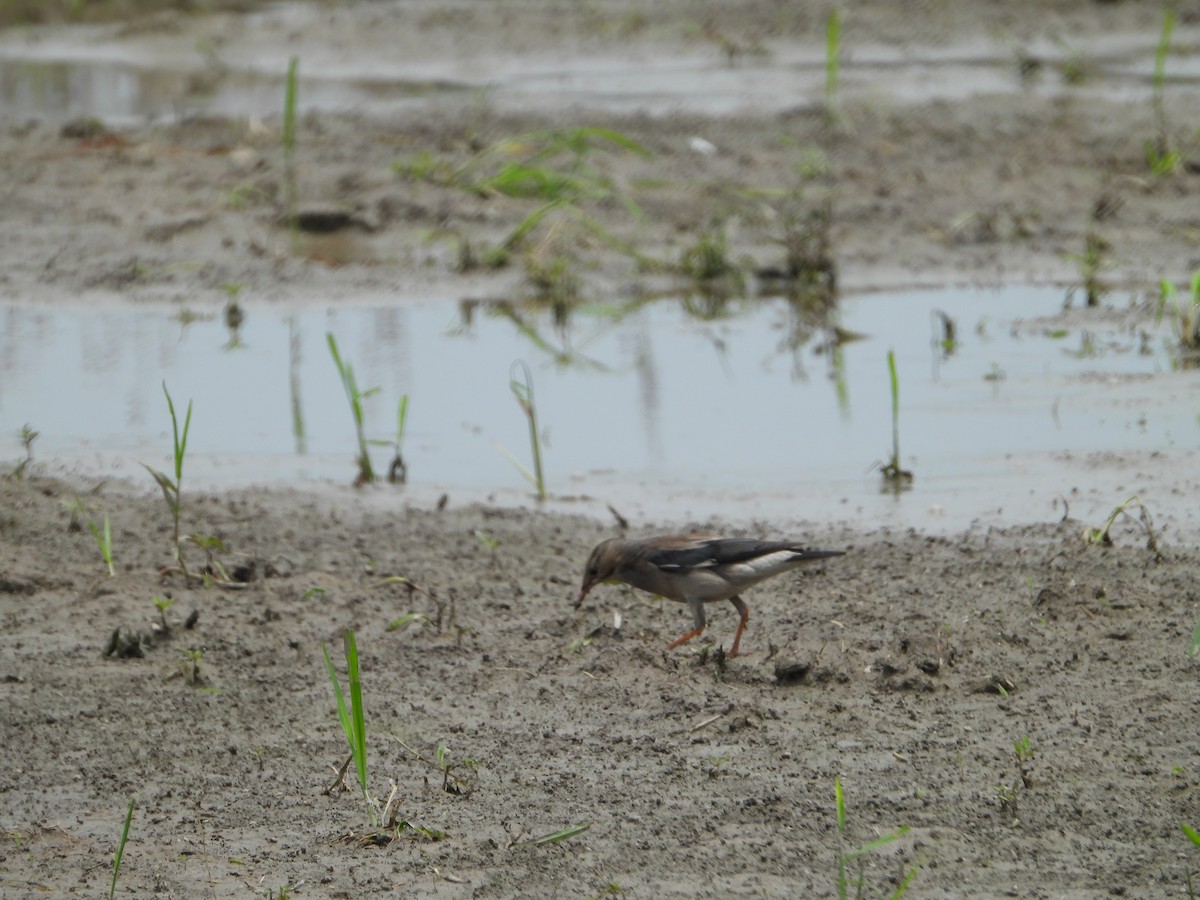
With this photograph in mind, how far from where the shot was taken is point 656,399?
24.6ft

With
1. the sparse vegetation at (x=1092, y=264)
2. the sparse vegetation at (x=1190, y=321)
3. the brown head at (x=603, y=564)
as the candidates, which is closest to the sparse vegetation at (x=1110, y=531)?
the brown head at (x=603, y=564)

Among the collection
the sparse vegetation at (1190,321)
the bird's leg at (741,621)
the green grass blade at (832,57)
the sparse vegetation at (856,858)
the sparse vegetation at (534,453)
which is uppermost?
the green grass blade at (832,57)

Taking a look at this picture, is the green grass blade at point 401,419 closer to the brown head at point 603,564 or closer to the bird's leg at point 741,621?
the brown head at point 603,564

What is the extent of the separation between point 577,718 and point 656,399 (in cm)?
336

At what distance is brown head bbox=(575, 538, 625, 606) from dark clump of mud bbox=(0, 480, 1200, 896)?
11 cm

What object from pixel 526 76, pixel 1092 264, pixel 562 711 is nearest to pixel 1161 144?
pixel 1092 264

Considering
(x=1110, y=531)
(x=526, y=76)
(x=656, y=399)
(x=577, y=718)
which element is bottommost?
(x=577, y=718)

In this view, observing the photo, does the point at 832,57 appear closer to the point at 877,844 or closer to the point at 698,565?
the point at 698,565

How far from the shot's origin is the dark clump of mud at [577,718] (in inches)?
138

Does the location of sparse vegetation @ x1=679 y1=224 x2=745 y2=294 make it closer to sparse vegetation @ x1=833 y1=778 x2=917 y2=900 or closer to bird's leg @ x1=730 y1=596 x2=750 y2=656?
Result: bird's leg @ x1=730 y1=596 x2=750 y2=656

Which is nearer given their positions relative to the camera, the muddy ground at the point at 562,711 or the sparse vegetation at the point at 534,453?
the muddy ground at the point at 562,711

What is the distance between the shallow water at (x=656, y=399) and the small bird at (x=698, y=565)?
47.3 inches

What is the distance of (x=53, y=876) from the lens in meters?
3.49

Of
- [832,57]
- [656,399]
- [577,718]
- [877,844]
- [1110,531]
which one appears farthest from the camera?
[832,57]
